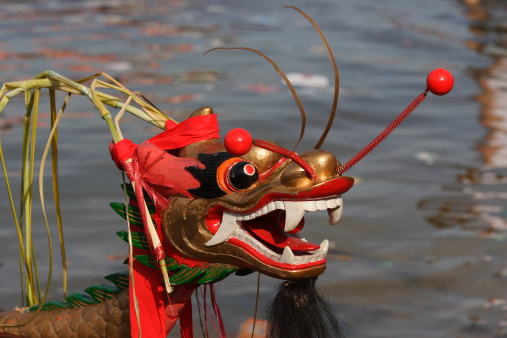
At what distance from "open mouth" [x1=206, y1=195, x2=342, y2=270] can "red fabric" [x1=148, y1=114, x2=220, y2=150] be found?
0.68ft

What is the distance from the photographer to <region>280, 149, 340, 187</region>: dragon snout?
1673 mm

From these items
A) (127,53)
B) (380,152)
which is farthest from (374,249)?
(127,53)

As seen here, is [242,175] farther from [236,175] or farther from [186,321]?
[186,321]

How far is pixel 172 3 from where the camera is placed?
916 centimetres

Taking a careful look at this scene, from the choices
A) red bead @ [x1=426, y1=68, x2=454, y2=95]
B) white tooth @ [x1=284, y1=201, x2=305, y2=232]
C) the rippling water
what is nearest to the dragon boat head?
white tooth @ [x1=284, y1=201, x2=305, y2=232]

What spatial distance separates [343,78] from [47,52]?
7.98ft

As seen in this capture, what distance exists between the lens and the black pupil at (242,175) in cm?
175

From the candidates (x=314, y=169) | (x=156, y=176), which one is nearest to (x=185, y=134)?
(x=156, y=176)

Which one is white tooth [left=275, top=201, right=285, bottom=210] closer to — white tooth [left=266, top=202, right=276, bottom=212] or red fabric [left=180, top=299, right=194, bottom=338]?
white tooth [left=266, top=202, right=276, bottom=212]

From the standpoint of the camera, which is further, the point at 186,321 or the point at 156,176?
the point at 186,321

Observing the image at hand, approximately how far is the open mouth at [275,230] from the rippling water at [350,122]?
45cm

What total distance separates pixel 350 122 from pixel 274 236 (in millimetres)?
3701

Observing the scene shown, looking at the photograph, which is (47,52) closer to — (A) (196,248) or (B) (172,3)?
(B) (172,3)

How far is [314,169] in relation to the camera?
5.50ft
